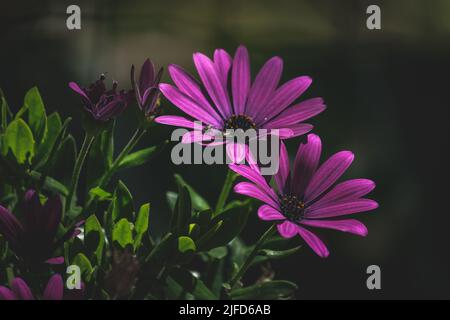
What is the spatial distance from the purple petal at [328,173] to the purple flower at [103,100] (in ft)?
0.50

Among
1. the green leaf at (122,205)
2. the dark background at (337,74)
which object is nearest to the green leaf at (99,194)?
the green leaf at (122,205)

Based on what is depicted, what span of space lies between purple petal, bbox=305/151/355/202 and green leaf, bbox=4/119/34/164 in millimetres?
224

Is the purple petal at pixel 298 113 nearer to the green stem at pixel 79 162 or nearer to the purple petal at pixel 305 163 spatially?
the purple petal at pixel 305 163

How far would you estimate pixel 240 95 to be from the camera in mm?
584

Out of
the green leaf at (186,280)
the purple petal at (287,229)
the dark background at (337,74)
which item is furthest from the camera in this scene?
the dark background at (337,74)

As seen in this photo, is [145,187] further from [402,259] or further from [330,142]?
[402,259]

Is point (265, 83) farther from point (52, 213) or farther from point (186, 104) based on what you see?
point (52, 213)

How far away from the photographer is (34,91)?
59cm

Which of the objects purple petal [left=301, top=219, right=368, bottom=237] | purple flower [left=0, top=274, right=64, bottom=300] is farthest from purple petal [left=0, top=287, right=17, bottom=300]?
purple petal [left=301, top=219, right=368, bottom=237]

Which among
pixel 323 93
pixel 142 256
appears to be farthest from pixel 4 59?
pixel 142 256

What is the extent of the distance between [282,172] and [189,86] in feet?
0.33

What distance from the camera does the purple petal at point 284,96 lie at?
1.81 feet

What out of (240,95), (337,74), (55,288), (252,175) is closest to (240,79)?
(240,95)

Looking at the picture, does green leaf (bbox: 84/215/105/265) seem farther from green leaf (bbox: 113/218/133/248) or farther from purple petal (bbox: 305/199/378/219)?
purple petal (bbox: 305/199/378/219)
